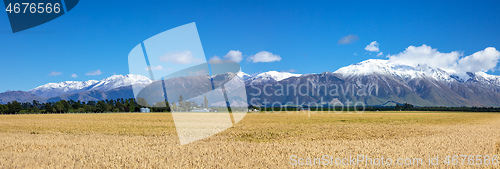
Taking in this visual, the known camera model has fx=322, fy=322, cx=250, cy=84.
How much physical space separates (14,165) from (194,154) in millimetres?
6929

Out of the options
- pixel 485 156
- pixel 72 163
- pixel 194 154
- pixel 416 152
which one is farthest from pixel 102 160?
pixel 485 156

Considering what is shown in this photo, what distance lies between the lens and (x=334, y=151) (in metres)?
15.7

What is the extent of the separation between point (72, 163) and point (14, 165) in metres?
2.04

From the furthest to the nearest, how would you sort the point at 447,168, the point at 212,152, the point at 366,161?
1. the point at 212,152
2. the point at 366,161
3. the point at 447,168

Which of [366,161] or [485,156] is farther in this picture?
[485,156]

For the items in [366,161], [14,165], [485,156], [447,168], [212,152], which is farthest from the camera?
[212,152]

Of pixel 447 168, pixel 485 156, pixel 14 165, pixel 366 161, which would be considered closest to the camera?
pixel 447 168

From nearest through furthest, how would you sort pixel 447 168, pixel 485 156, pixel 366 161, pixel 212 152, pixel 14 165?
pixel 447 168 < pixel 14 165 < pixel 366 161 < pixel 485 156 < pixel 212 152

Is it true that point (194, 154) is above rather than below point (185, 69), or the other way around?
below

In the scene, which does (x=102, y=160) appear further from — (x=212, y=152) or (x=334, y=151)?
(x=334, y=151)

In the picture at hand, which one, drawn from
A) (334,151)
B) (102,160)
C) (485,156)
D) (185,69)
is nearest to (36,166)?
(102,160)

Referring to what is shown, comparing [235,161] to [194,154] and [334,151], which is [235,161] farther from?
[334,151]

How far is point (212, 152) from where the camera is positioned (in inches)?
602

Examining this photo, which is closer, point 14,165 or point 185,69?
point 14,165
